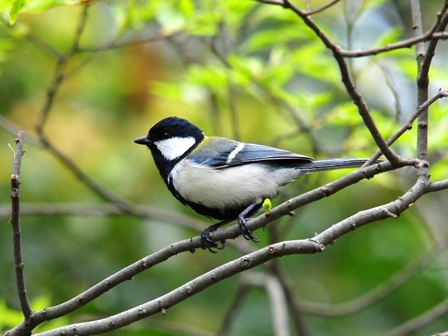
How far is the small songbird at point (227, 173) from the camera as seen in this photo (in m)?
3.12

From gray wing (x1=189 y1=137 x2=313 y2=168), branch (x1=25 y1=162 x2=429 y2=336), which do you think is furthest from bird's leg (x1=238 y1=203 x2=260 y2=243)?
branch (x1=25 y1=162 x2=429 y2=336)

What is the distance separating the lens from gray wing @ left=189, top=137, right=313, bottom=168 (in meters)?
3.24

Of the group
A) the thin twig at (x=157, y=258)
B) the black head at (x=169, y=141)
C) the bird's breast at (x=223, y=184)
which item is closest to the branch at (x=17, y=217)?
the thin twig at (x=157, y=258)

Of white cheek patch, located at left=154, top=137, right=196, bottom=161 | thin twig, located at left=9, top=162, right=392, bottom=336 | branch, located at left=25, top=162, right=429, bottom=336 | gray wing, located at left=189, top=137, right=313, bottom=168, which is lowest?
branch, located at left=25, top=162, right=429, bottom=336

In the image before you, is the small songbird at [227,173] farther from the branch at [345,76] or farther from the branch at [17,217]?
the branch at [17,217]

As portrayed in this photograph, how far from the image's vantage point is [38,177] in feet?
15.0

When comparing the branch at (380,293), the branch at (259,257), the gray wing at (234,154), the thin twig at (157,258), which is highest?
the gray wing at (234,154)

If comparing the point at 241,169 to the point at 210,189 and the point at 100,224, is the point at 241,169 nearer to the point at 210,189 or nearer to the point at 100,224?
the point at 210,189

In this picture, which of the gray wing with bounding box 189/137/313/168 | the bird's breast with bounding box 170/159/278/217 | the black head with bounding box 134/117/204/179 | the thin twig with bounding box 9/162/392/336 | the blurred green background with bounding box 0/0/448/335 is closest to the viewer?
the thin twig with bounding box 9/162/392/336

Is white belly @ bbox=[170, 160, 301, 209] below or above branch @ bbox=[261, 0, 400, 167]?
above

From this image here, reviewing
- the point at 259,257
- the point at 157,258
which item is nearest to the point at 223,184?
the point at 157,258

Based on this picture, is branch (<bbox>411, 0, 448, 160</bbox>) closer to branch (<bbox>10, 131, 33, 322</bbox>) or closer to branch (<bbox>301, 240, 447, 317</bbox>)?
branch (<bbox>10, 131, 33, 322</bbox>)

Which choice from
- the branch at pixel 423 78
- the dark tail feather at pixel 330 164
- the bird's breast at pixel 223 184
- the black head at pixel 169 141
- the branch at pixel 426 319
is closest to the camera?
the branch at pixel 423 78

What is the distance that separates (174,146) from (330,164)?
970mm
